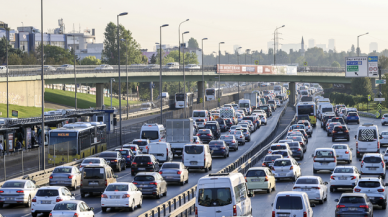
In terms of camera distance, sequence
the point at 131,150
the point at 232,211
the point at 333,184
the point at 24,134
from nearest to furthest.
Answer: the point at 232,211, the point at 333,184, the point at 131,150, the point at 24,134

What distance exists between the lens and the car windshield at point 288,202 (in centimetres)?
1811

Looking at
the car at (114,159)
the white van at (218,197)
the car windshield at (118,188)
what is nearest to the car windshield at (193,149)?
the car at (114,159)

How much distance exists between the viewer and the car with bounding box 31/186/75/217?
22.5 meters

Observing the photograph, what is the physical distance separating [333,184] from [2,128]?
998 inches

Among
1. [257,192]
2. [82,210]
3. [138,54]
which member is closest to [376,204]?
[257,192]

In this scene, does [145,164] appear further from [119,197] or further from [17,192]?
[119,197]

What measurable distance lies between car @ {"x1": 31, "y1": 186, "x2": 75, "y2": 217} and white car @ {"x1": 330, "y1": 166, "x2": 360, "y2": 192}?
12058 mm

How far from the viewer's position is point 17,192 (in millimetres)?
25188

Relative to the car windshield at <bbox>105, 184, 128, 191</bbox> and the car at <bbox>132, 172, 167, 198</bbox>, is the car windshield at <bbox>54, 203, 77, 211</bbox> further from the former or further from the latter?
the car at <bbox>132, 172, 167, 198</bbox>

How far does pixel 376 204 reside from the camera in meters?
23.6

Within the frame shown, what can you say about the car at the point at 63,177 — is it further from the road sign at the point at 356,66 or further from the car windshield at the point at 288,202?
the road sign at the point at 356,66

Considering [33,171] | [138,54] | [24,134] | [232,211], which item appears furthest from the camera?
[138,54]

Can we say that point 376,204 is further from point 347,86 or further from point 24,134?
point 347,86

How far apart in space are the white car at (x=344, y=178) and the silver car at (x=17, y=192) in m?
13.1
